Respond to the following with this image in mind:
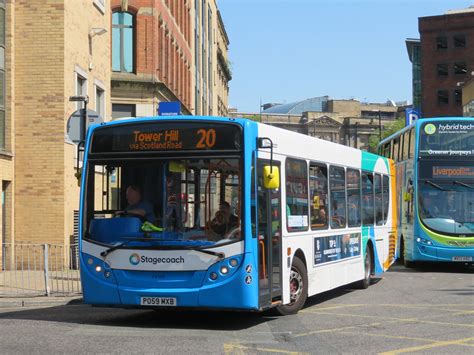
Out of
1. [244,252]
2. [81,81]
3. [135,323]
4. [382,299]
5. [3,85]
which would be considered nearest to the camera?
[244,252]

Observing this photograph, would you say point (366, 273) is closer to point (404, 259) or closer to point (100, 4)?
point (404, 259)

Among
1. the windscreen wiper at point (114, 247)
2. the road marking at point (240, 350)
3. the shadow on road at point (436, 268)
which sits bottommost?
the shadow on road at point (436, 268)

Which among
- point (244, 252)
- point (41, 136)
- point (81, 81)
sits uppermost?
point (81, 81)

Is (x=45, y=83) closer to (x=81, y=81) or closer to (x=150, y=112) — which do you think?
(x=81, y=81)

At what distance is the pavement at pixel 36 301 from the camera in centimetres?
1487

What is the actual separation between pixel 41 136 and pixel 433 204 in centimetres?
1031

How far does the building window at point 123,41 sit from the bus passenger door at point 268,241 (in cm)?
2471

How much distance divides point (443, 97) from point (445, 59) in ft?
14.5

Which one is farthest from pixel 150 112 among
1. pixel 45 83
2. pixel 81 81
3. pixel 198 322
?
pixel 198 322

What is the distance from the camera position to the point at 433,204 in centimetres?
2309

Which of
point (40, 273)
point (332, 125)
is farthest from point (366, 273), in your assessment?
point (332, 125)

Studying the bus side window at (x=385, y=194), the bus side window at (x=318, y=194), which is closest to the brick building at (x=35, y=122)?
the bus side window at (x=385, y=194)

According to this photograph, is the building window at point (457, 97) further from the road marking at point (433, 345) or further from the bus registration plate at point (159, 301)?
the road marking at point (433, 345)

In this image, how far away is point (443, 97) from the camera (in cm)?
9425
